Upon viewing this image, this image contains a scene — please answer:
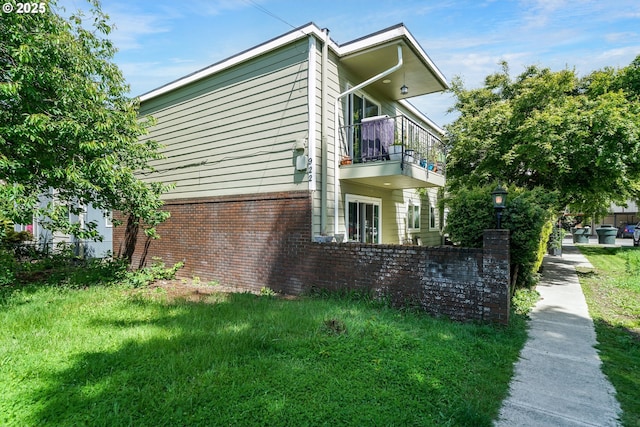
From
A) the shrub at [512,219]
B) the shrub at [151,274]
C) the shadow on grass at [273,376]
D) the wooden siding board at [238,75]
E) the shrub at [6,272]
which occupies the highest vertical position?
the wooden siding board at [238,75]

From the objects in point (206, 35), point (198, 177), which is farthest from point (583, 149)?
point (198, 177)

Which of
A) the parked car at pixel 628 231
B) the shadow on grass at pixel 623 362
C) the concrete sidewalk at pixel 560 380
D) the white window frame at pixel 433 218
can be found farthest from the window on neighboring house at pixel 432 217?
the parked car at pixel 628 231

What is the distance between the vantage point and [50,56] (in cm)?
639

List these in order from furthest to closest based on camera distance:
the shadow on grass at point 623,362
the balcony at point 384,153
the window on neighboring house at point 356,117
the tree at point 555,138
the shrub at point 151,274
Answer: the shrub at point 151,274
the window on neighboring house at point 356,117
the tree at point 555,138
the balcony at point 384,153
the shadow on grass at point 623,362

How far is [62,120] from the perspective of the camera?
258 inches

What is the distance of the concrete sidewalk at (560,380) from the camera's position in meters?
2.97

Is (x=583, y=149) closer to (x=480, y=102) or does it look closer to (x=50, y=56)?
(x=480, y=102)

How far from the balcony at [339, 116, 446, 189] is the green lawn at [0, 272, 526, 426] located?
330 centimetres

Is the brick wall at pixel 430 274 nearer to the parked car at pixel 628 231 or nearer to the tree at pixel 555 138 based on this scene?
the tree at pixel 555 138

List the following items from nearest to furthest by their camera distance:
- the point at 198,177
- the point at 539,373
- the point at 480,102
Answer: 1. the point at 539,373
2. the point at 198,177
3. the point at 480,102

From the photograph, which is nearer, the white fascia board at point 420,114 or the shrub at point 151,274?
the shrub at point 151,274

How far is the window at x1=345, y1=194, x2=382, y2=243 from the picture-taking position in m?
8.51

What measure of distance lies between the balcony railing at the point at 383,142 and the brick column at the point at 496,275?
9.23ft

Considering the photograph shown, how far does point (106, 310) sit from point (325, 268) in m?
4.09
